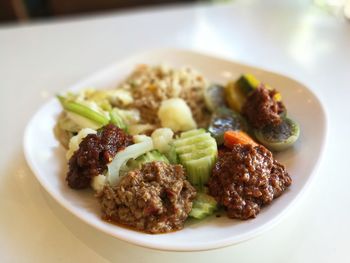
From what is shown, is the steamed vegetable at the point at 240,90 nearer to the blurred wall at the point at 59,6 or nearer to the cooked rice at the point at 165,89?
the cooked rice at the point at 165,89

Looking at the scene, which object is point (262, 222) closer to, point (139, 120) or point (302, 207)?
point (302, 207)

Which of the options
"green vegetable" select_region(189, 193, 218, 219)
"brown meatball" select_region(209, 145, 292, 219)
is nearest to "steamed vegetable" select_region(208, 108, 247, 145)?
"brown meatball" select_region(209, 145, 292, 219)

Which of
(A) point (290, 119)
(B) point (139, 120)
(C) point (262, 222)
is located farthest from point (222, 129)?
(C) point (262, 222)

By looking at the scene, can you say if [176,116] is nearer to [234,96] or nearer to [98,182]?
[234,96]

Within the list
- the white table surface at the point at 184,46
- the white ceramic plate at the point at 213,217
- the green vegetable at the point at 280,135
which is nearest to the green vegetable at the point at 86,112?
the white ceramic plate at the point at 213,217

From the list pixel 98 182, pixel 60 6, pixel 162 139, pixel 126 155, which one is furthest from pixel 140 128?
pixel 60 6
